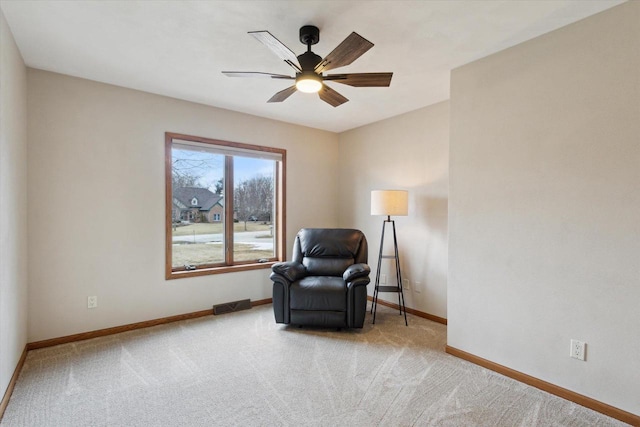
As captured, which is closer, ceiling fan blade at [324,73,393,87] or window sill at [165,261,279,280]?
ceiling fan blade at [324,73,393,87]

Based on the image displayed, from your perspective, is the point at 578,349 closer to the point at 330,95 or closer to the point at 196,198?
the point at 330,95

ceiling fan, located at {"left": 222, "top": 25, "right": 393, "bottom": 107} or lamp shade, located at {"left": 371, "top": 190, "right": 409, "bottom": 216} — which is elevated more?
ceiling fan, located at {"left": 222, "top": 25, "right": 393, "bottom": 107}

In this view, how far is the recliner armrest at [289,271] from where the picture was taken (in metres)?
3.57

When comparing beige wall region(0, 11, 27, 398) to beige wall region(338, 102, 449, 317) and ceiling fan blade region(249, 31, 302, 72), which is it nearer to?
ceiling fan blade region(249, 31, 302, 72)

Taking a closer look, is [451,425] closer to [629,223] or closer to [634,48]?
[629,223]

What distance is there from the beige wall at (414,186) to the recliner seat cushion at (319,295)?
1.19m

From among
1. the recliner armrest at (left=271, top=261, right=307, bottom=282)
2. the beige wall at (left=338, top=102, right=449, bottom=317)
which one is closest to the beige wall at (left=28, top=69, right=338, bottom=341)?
the recliner armrest at (left=271, top=261, right=307, bottom=282)

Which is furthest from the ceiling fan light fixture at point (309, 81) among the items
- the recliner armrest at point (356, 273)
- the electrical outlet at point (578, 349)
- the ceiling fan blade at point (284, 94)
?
the electrical outlet at point (578, 349)

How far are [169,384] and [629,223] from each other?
3.36 metres

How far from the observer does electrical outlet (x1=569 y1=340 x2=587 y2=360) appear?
84.7 inches

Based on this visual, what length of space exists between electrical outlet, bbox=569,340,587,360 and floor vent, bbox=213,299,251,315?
11.2ft

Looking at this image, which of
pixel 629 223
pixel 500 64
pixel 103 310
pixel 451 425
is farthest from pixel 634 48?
pixel 103 310

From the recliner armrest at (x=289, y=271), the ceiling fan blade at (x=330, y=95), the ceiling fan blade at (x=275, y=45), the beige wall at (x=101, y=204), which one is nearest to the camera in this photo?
the ceiling fan blade at (x=275, y=45)

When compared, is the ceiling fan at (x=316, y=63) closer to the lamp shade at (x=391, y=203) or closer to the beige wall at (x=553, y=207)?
the beige wall at (x=553, y=207)
